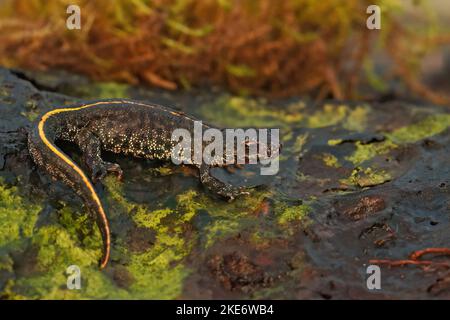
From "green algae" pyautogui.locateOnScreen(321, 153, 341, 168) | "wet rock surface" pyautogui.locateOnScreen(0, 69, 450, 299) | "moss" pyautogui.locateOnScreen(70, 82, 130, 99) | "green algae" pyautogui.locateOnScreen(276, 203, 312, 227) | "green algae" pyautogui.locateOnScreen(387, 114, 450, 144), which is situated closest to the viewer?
"wet rock surface" pyautogui.locateOnScreen(0, 69, 450, 299)

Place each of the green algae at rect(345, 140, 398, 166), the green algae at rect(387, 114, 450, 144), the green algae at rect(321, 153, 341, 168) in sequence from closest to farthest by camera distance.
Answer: the green algae at rect(321, 153, 341, 168), the green algae at rect(345, 140, 398, 166), the green algae at rect(387, 114, 450, 144)

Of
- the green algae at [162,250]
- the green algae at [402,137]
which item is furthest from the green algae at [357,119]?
the green algae at [162,250]

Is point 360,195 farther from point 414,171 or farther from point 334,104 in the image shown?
point 334,104

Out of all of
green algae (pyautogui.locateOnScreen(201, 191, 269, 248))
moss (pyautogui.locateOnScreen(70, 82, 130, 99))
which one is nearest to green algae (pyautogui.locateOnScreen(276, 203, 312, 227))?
green algae (pyautogui.locateOnScreen(201, 191, 269, 248))

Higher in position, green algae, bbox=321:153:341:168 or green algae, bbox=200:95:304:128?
green algae, bbox=200:95:304:128

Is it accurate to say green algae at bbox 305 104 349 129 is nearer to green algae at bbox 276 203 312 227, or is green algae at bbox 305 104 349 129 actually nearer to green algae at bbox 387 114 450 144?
green algae at bbox 387 114 450 144

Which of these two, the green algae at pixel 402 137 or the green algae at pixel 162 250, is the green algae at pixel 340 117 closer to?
the green algae at pixel 402 137

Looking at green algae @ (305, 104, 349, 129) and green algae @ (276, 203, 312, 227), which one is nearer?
green algae @ (276, 203, 312, 227)

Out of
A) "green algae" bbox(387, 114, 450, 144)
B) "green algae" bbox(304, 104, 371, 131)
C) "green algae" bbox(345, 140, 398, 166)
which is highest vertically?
"green algae" bbox(304, 104, 371, 131)
